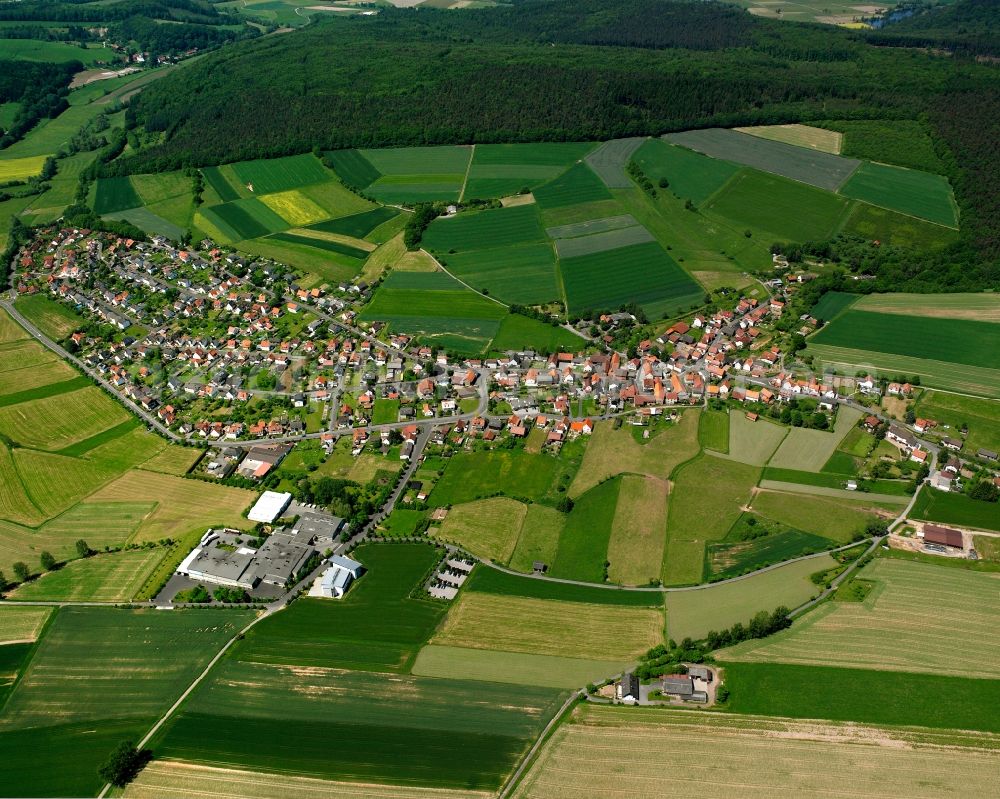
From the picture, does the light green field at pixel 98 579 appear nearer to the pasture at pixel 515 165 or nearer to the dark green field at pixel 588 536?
the dark green field at pixel 588 536

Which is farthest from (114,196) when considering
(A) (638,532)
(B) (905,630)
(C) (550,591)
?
(B) (905,630)

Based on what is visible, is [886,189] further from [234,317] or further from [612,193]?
[234,317]

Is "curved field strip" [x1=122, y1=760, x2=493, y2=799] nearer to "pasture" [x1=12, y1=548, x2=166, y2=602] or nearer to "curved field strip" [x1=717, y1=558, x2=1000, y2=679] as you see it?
"pasture" [x1=12, y1=548, x2=166, y2=602]

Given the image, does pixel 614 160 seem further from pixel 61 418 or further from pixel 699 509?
pixel 61 418

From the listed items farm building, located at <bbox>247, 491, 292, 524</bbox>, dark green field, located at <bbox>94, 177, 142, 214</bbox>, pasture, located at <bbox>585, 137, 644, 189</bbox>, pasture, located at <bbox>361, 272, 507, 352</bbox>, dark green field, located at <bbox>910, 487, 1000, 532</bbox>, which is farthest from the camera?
dark green field, located at <bbox>94, 177, 142, 214</bbox>

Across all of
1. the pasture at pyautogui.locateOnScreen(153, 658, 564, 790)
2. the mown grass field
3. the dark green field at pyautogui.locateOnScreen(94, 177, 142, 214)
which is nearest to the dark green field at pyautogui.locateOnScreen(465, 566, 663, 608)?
the pasture at pyautogui.locateOnScreen(153, 658, 564, 790)

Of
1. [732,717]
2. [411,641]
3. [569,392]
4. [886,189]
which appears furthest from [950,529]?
[886,189]
